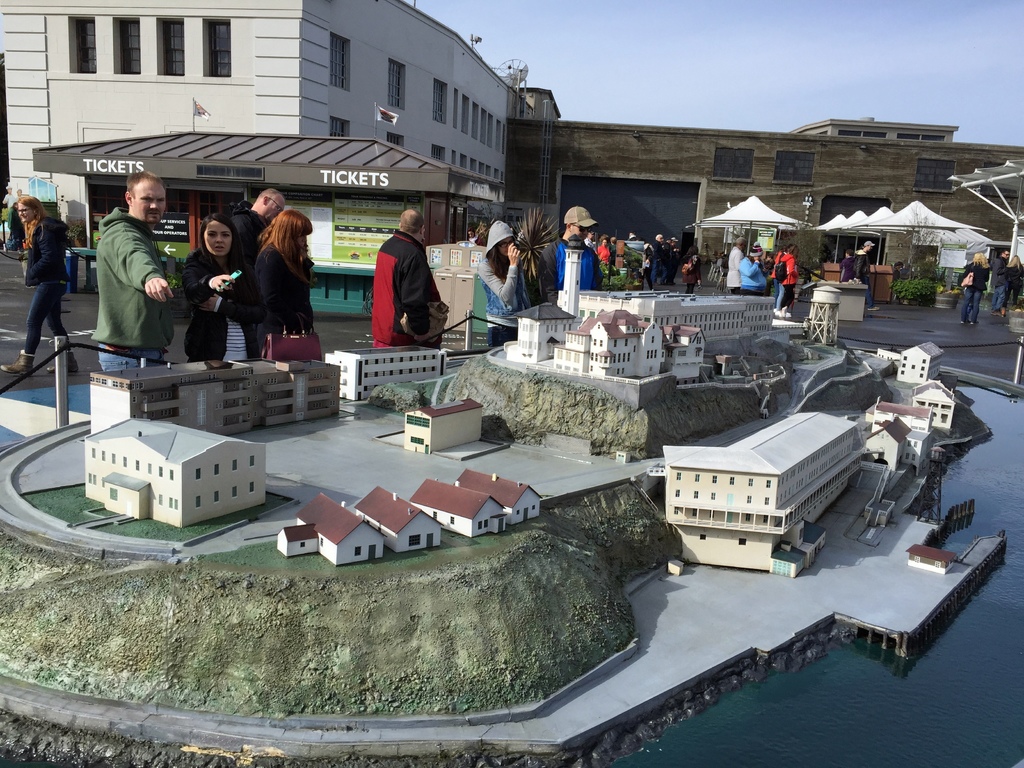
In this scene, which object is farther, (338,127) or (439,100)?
(439,100)

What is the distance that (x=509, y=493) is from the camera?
9.63 meters

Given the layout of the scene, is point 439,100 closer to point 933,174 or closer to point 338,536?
point 933,174

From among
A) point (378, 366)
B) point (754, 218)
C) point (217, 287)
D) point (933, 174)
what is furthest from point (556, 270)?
point (933, 174)

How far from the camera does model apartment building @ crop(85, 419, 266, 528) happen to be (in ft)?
28.6

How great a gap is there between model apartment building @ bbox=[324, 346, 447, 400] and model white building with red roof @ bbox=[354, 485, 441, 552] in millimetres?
5721

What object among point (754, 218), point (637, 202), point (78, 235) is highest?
point (637, 202)

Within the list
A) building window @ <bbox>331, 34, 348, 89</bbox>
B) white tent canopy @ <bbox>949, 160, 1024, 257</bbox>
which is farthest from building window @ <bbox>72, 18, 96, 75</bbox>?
white tent canopy @ <bbox>949, 160, 1024, 257</bbox>

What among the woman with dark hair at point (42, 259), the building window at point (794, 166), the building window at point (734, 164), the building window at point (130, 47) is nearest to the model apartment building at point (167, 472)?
the woman with dark hair at point (42, 259)

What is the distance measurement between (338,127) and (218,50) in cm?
489

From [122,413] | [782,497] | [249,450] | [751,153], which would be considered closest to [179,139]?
[122,413]

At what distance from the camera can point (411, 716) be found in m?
7.50

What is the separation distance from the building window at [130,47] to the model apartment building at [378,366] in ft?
72.5

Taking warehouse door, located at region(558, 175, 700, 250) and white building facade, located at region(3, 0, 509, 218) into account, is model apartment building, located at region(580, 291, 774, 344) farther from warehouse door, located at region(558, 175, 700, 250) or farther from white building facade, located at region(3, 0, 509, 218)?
warehouse door, located at region(558, 175, 700, 250)

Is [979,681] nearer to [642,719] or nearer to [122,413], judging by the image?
[642,719]
